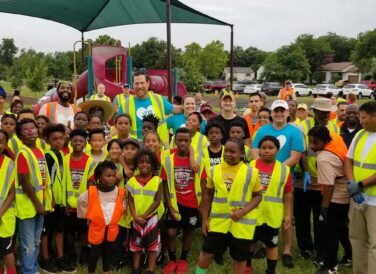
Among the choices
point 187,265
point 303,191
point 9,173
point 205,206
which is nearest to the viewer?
point 9,173

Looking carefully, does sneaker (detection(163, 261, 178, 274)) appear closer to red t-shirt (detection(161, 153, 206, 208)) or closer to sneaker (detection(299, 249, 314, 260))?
red t-shirt (detection(161, 153, 206, 208))

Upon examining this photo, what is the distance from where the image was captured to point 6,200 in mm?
3658

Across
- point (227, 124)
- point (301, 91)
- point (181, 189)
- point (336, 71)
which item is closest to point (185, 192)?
point (181, 189)

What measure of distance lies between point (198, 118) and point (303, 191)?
161cm

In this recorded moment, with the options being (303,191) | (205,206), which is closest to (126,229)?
(205,206)

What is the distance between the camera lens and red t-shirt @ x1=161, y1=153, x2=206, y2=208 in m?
4.44

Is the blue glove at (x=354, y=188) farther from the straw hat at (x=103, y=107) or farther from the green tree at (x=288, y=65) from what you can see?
the green tree at (x=288, y=65)

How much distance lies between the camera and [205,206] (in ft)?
13.0

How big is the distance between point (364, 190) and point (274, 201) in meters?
0.91

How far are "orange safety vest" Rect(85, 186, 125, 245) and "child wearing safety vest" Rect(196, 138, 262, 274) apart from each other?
3.22 feet

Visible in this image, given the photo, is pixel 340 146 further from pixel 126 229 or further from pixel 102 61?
pixel 102 61

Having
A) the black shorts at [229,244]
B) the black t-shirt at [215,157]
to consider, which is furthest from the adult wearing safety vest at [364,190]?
the black t-shirt at [215,157]

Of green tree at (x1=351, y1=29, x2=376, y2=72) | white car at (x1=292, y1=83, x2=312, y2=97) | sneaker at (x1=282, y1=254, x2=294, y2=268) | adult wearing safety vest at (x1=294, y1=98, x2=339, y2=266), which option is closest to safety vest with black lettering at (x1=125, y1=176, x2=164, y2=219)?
sneaker at (x1=282, y1=254, x2=294, y2=268)

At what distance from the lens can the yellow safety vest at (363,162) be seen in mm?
3717
